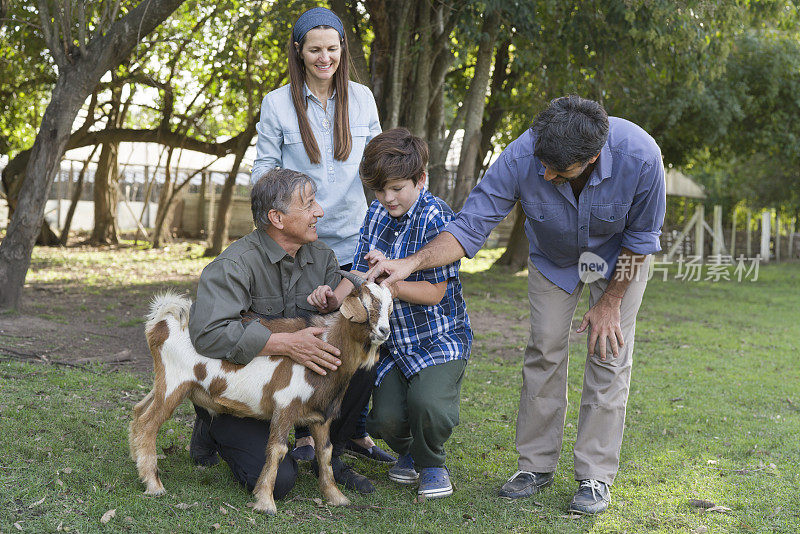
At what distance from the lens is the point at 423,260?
3.62 meters

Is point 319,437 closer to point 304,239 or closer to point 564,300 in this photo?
point 304,239

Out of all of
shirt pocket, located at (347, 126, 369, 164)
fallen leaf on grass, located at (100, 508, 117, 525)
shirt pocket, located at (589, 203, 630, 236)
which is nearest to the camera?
fallen leaf on grass, located at (100, 508, 117, 525)

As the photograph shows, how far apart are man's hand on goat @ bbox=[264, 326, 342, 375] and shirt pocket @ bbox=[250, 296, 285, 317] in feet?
1.08

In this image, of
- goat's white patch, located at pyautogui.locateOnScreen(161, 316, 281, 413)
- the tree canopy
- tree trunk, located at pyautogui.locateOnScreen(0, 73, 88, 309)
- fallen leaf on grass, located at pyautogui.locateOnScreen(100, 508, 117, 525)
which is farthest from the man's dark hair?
tree trunk, located at pyautogui.locateOnScreen(0, 73, 88, 309)

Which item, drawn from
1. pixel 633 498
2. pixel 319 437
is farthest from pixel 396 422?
pixel 633 498

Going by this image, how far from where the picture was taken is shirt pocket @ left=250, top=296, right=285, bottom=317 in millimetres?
3859

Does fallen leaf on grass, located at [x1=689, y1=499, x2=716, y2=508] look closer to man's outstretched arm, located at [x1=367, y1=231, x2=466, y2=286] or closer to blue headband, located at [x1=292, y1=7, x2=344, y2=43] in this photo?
man's outstretched arm, located at [x1=367, y1=231, x2=466, y2=286]

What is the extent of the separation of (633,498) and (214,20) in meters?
12.4

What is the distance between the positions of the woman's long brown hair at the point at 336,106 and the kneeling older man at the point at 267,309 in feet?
1.81

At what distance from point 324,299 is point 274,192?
0.57 metres

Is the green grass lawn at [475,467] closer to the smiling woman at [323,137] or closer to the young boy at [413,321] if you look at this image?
the young boy at [413,321]

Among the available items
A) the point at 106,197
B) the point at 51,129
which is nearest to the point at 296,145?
the point at 51,129

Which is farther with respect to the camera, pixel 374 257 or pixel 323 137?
pixel 323 137

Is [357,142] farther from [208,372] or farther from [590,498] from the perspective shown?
[590,498]
